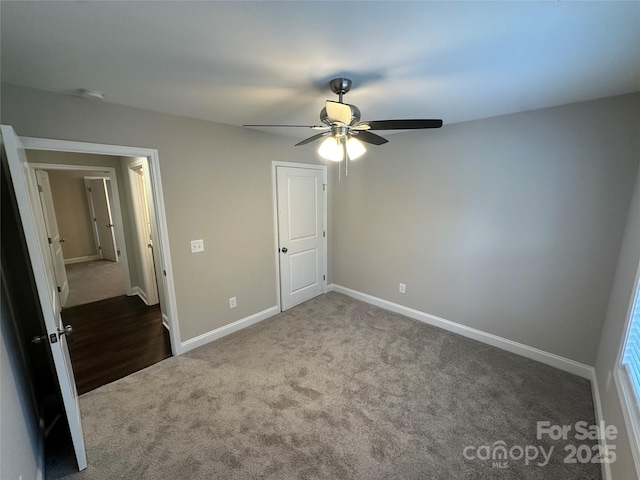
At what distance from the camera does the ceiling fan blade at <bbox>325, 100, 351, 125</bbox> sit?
4.69 ft

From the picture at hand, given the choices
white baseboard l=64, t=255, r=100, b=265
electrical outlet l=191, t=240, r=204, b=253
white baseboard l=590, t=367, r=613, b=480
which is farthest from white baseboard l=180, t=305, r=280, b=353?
white baseboard l=64, t=255, r=100, b=265

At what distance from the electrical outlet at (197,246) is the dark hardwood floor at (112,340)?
43.8 inches

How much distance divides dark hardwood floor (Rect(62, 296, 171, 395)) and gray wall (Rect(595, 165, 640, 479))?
11.3 feet

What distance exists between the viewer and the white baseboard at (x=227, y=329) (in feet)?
9.18

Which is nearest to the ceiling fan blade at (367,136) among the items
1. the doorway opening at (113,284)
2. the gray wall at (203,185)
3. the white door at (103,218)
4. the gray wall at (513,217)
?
the gray wall at (513,217)

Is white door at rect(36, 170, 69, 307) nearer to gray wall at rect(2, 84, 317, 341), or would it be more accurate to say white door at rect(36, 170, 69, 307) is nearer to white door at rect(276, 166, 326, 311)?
gray wall at rect(2, 84, 317, 341)

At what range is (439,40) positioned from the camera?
1.25 m

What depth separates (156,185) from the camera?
241 cm

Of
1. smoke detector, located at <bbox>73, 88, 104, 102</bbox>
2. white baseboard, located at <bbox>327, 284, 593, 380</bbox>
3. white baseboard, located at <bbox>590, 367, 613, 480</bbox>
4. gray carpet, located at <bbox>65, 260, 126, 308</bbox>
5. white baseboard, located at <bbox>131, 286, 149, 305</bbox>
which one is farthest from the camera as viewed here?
gray carpet, located at <bbox>65, 260, 126, 308</bbox>

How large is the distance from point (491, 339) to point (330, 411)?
1940 mm

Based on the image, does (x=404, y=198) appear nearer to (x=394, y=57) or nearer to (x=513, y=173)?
(x=513, y=173)

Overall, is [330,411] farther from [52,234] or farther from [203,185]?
[52,234]

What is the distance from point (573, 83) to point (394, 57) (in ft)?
Result: 4.32

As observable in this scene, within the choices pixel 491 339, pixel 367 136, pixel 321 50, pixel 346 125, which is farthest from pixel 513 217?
pixel 321 50
